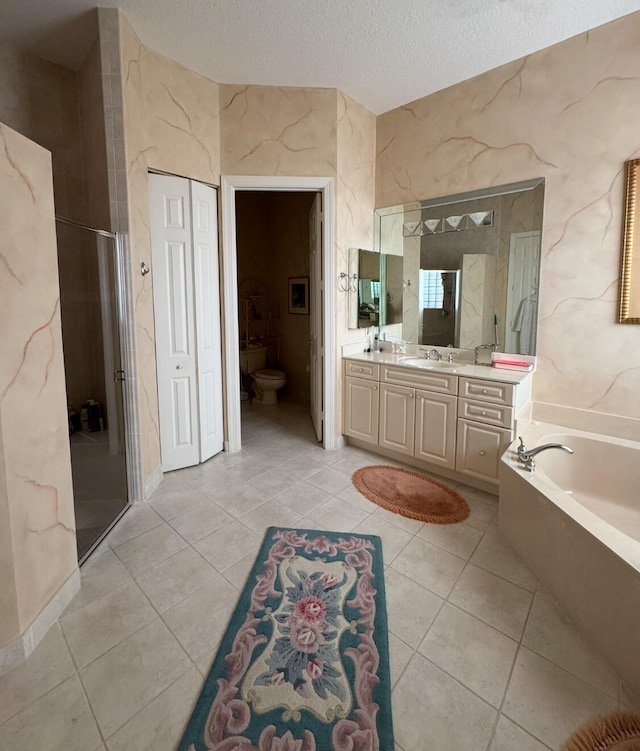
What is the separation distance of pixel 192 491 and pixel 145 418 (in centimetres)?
62

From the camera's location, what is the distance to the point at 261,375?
503cm

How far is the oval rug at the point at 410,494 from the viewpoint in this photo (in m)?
2.54

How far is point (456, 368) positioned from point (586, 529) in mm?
1542

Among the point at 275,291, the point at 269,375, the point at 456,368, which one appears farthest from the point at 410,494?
the point at 275,291

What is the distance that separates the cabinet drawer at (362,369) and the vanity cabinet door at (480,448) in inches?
32.1

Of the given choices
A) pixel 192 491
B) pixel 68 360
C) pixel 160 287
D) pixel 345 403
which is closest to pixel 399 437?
pixel 345 403

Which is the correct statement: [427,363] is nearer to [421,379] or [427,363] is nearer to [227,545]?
[421,379]

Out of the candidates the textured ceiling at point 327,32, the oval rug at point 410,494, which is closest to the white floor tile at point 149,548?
the oval rug at point 410,494

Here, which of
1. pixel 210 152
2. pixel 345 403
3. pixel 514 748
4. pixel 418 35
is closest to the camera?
pixel 514 748

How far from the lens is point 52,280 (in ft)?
5.58

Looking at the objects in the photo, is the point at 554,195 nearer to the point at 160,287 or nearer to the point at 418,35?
the point at 418,35

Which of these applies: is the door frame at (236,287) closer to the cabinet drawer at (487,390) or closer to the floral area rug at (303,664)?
the cabinet drawer at (487,390)

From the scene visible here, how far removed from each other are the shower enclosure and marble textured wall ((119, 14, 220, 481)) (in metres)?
0.13

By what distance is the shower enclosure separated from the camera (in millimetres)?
2170
